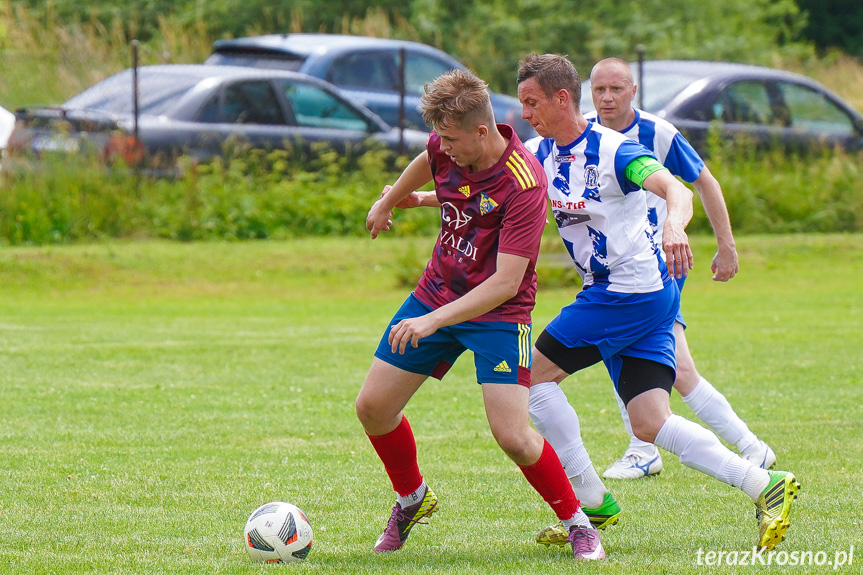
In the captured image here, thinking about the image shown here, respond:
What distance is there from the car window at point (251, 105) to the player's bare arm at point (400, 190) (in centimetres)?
1022

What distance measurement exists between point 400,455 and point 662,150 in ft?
6.22

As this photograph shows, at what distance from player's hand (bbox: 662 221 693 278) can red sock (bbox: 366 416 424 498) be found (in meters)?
1.21

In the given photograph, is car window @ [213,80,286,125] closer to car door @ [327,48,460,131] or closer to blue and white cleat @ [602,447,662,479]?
car door @ [327,48,460,131]

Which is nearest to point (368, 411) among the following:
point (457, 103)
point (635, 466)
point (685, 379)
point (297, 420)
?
point (457, 103)

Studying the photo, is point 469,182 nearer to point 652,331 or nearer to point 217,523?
point 652,331

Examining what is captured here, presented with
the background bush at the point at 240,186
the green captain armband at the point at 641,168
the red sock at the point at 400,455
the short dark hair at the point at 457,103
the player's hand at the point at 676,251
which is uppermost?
the short dark hair at the point at 457,103

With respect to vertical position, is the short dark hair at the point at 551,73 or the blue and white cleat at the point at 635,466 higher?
the short dark hair at the point at 551,73

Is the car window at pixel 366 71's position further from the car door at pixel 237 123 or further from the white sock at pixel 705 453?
the white sock at pixel 705 453

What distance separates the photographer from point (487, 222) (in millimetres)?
4289

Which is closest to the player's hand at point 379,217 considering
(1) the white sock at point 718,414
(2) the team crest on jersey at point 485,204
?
(2) the team crest on jersey at point 485,204

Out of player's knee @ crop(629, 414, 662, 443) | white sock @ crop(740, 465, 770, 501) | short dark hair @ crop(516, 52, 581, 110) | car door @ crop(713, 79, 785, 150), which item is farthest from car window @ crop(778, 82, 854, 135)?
white sock @ crop(740, 465, 770, 501)

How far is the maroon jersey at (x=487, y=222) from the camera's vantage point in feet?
13.8

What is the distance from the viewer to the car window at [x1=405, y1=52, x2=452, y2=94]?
16.9 m

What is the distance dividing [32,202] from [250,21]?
13539 mm
